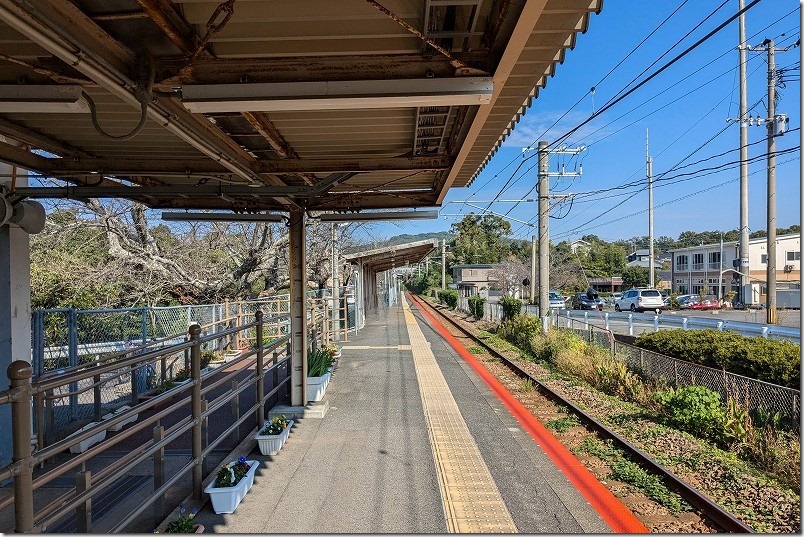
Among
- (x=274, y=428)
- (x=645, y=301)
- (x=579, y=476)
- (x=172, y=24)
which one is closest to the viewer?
(x=172, y=24)

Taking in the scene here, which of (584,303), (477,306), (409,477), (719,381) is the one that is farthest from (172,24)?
(584,303)

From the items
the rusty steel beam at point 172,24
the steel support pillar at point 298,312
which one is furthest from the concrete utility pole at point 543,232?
the rusty steel beam at point 172,24

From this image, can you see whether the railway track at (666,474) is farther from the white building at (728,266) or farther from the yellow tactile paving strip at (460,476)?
the white building at (728,266)

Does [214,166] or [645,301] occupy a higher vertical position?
[214,166]

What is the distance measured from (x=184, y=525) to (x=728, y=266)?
6011 centimetres

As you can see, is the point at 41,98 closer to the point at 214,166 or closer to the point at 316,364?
the point at 214,166

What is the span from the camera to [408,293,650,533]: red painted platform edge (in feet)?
14.7

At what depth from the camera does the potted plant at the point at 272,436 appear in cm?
592

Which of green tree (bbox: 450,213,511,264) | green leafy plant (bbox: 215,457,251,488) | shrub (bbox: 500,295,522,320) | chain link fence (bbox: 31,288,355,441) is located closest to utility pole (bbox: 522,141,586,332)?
shrub (bbox: 500,295,522,320)

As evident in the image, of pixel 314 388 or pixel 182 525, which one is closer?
pixel 182 525

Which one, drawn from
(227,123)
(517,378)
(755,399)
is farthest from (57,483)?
(517,378)

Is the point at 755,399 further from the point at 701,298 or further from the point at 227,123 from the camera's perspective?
the point at 701,298

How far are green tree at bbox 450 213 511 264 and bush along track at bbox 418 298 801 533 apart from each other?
76.8 meters

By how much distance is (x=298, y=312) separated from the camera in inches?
301
